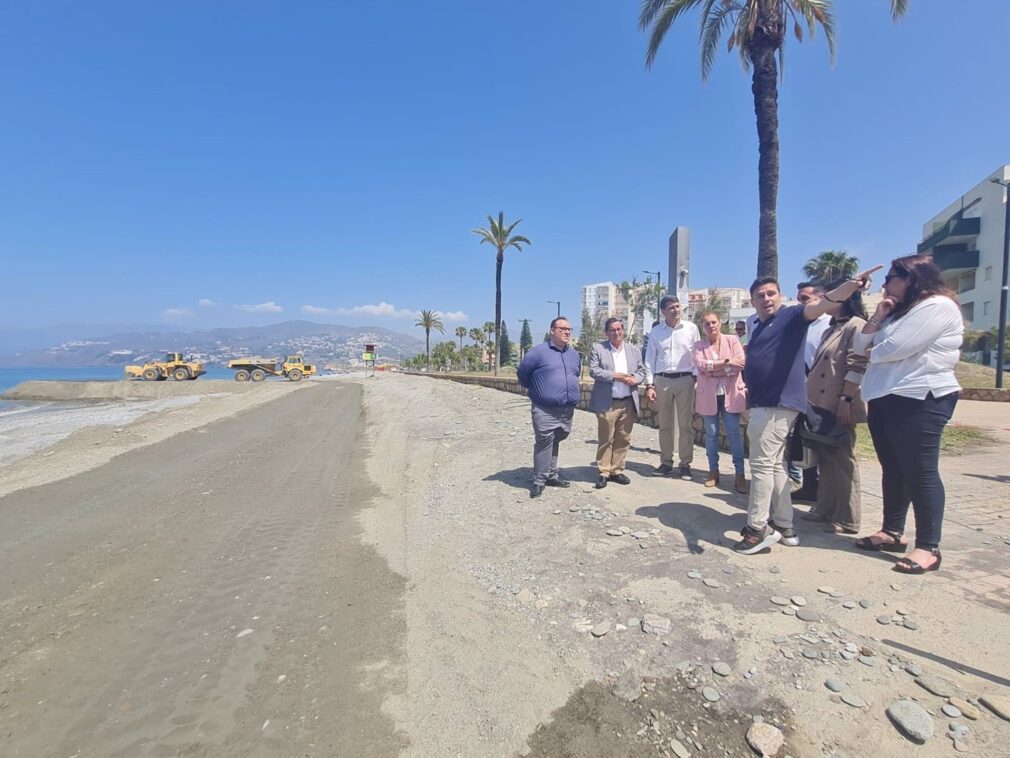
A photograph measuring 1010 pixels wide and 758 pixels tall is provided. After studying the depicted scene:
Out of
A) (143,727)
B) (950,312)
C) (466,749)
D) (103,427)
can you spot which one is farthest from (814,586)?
(103,427)

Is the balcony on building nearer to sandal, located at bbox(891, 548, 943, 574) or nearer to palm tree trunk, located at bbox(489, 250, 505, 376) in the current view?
palm tree trunk, located at bbox(489, 250, 505, 376)

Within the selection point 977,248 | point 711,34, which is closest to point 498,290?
point 711,34

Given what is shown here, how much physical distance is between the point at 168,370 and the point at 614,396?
4351cm

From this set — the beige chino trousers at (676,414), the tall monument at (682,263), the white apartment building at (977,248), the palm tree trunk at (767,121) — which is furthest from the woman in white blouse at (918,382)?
the white apartment building at (977,248)

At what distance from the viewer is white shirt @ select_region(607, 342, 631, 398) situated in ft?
16.1

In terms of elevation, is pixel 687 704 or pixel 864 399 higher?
pixel 864 399

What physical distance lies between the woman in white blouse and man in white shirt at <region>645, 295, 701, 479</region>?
2.13 m

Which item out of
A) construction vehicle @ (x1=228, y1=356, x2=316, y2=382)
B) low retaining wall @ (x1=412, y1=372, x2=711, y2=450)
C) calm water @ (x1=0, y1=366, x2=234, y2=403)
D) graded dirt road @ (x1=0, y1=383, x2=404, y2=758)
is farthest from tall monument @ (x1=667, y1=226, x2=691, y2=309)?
calm water @ (x1=0, y1=366, x2=234, y2=403)

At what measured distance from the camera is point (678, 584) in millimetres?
2912

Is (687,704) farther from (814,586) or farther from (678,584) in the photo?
(814,586)

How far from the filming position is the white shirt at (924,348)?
271 centimetres

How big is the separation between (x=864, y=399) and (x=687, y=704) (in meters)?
2.29

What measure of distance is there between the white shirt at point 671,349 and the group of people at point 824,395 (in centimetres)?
22

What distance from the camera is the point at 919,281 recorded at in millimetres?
2838
